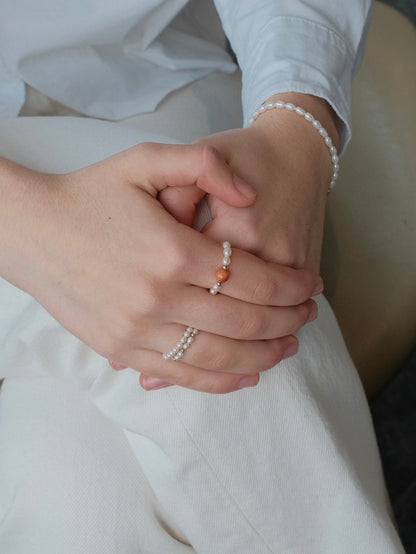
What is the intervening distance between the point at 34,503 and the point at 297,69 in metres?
0.48

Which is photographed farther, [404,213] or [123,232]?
[404,213]

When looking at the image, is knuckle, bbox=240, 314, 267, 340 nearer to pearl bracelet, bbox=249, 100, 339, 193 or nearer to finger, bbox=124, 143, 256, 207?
finger, bbox=124, 143, 256, 207

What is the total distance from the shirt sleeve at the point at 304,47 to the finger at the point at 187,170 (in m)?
0.17

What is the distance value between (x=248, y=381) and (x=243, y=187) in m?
0.16

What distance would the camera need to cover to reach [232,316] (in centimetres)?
50

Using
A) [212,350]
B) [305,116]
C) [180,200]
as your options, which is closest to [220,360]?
[212,350]

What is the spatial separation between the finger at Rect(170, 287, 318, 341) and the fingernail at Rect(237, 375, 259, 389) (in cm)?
3

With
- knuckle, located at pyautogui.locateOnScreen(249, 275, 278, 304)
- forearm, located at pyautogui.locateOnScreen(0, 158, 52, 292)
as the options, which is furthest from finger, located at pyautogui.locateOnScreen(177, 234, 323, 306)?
forearm, located at pyautogui.locateOnScreen(0, 158, 52, 292)

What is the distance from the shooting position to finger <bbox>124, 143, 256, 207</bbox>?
1.60 ft

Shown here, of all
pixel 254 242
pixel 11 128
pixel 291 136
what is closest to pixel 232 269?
pixel 254 242

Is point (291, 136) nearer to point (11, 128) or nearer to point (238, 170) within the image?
point (238, 170)

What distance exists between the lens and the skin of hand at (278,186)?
520mm

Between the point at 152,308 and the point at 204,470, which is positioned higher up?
the point at 152,308

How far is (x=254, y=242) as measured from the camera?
52 centimetres
